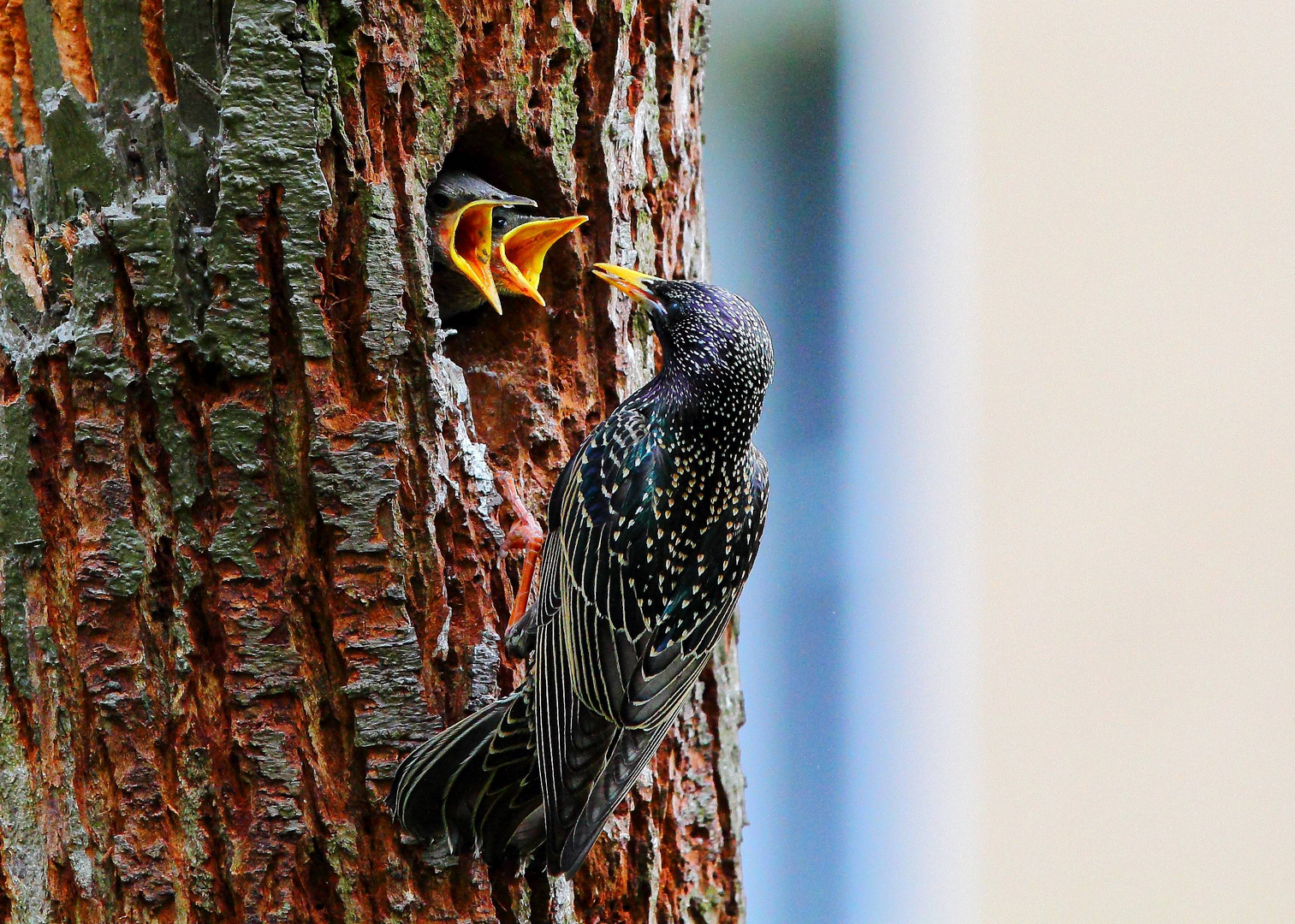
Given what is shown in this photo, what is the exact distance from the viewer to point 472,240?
9.55 ft

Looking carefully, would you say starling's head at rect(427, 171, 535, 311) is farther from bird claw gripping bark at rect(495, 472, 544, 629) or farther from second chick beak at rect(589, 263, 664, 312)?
bird claw gripping bark at rect(495, 472, 544, 629)

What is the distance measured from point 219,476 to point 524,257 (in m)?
0.97

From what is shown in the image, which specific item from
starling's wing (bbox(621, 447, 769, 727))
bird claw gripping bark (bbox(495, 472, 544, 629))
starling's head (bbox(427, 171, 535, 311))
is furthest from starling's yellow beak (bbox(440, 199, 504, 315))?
starling's wing (bbox(621, 447, 769, 727))

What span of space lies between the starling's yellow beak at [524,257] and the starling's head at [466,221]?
0.15 ft

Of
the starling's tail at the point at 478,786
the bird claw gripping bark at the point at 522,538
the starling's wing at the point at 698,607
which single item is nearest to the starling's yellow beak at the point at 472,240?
the bird claw gripping bark at the point at 522,538

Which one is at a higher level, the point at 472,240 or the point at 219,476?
the point at 472,240

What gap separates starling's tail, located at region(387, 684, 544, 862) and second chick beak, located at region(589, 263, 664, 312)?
932mm

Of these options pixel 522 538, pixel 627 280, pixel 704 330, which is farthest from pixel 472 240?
pixel 522 538

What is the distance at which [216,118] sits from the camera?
85.4 inches

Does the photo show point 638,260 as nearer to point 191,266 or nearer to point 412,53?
point 412,53

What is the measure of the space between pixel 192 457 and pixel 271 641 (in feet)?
1.22

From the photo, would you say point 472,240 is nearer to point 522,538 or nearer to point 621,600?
point 522,538

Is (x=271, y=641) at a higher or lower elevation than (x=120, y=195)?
lower

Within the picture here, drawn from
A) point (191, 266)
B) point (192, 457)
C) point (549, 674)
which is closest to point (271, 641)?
point (192, 457)
